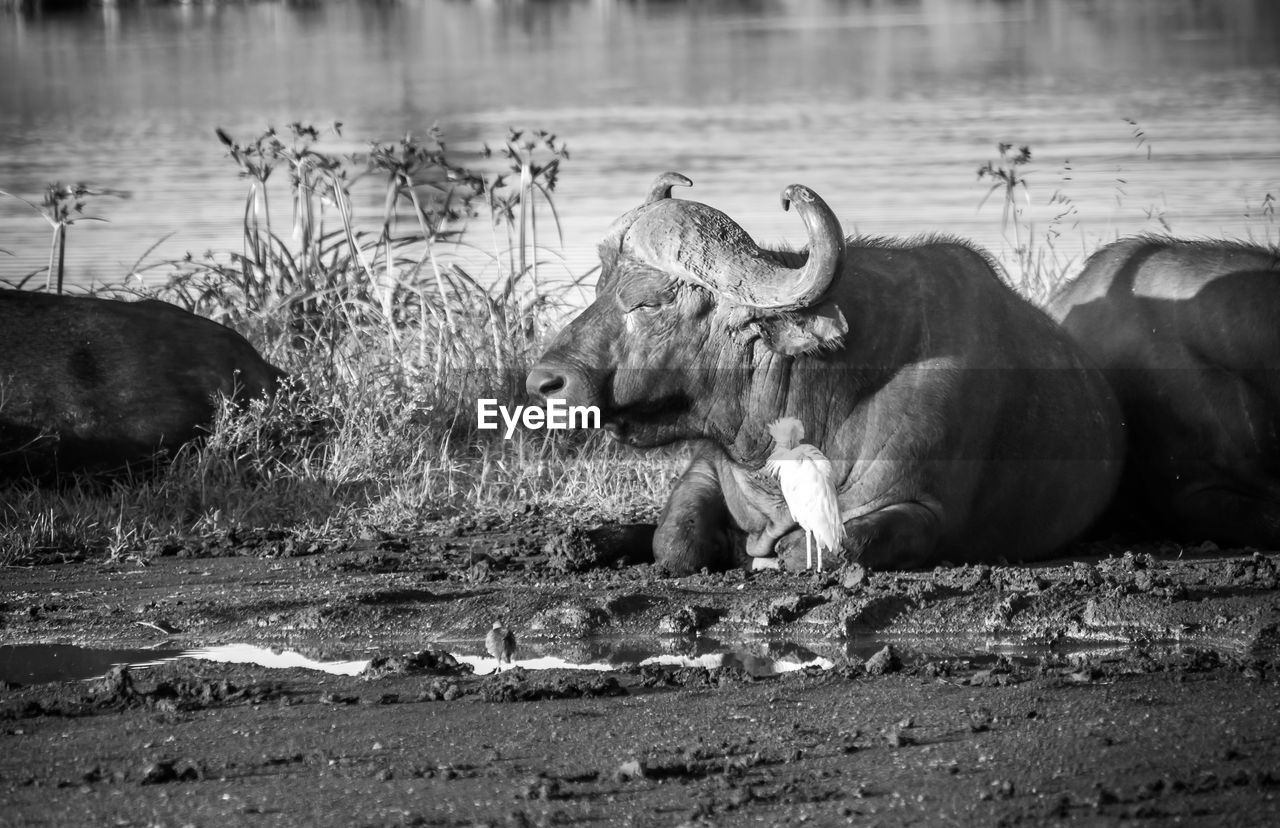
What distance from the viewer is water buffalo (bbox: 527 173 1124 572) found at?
647 centimetres

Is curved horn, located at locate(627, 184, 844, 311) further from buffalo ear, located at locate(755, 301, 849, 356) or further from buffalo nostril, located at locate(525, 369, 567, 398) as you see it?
buffalo nostril, located at locate(525, 369, 567, 398)

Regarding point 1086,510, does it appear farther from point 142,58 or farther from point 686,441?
point 142,58

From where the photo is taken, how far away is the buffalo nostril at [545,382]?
20.9 feet

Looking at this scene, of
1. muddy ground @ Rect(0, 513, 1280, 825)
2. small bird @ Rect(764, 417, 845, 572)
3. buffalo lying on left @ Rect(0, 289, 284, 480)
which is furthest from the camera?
buffalo lying on left @ Rect(0, 289, 284, 480)

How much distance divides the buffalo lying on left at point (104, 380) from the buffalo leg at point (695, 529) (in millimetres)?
2488

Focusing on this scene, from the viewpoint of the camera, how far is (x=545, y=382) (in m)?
6.38

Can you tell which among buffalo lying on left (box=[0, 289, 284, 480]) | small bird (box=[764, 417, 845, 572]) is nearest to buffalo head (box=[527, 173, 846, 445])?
small bird (box=[764, 417, 845, 572])

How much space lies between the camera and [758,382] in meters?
6.68

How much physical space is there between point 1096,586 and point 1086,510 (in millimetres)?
1026

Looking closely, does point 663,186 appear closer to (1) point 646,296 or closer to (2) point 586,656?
(1) point 646,296

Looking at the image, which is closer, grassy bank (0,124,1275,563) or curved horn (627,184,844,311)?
curved horn (627,184,844,311)

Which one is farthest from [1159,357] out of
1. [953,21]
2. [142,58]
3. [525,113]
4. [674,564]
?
[953,21]

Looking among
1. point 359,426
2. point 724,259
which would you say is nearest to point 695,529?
point 724,259

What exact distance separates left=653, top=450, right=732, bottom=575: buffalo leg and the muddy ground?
0.11m
